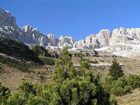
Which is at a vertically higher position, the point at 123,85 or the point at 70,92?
the point at 70,92

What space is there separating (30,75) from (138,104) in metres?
57.0

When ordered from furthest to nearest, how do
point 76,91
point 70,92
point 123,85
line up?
1. point 123,85
2. point 70,92
3. point 76,91

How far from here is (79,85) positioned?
27281 mm

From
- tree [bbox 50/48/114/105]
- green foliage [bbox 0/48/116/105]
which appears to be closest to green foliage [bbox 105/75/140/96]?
green foliage [bbox 0/48/116/105]

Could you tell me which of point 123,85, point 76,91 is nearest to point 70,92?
point 76,91

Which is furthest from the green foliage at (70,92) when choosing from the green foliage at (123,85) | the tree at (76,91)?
the green foliage at (123,85)

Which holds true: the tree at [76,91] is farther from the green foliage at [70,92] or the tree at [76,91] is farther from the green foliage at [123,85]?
the green foliage at [123,85]

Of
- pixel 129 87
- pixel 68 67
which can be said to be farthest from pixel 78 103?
pixel 129 87

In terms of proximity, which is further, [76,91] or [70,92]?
[70,92]

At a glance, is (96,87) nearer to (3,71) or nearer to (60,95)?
(60,95)

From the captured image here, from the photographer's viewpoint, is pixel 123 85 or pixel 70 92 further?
pixel 123 85

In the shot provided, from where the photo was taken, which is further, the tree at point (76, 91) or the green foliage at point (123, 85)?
the green foliage at point (123, 85)

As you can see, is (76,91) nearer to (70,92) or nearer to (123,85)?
(70,92)

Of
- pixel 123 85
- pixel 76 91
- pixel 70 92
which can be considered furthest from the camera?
pixel 123 85
